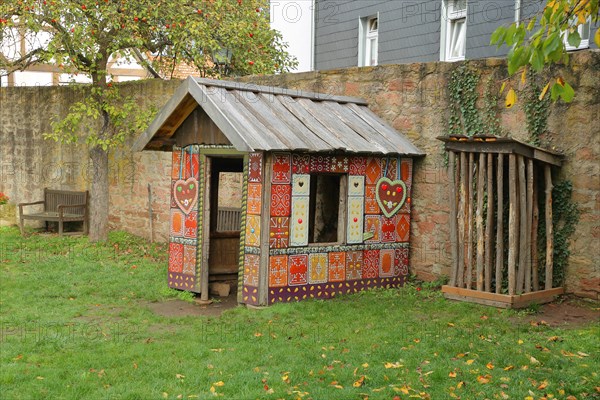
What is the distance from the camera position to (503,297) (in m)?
8.68

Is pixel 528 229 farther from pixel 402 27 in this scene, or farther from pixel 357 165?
pixel 402 27

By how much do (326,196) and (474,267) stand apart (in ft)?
8.32

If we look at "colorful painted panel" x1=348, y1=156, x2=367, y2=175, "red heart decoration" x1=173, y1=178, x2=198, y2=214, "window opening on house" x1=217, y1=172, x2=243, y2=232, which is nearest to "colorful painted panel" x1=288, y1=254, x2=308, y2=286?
"colorful painted panel" x1=348, y1=156, x2=367, y2=175

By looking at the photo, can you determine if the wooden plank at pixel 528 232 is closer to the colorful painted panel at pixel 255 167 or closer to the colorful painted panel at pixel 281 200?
the colorful painted panel at pixel 281 200

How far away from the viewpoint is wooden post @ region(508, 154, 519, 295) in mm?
8641

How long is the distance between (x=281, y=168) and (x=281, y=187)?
0.22 m

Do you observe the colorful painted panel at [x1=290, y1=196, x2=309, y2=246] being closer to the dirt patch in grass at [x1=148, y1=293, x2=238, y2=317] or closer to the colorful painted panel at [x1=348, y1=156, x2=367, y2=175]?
the colorful painted panel at [x1=348, y1=156, x2=367, y2=175]

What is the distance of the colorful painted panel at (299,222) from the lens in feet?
29.8

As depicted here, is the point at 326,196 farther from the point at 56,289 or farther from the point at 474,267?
the point at 56,289

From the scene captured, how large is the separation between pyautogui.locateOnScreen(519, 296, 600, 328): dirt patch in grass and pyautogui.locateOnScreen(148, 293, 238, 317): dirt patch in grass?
350 cm

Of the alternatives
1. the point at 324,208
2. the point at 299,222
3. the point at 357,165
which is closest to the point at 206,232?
the point at 299,222

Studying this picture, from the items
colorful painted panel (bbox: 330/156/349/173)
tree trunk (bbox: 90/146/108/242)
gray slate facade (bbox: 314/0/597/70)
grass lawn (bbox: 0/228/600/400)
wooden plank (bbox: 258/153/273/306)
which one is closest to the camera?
grass lawn (bbox: 0/228/600/400)

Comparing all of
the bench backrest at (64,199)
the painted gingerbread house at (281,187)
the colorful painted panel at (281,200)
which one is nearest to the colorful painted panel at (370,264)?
the painted gingerbread house at (281,187)

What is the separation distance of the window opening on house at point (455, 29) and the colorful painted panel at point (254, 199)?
21.1 feet
